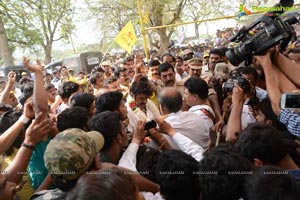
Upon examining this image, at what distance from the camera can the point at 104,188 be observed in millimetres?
1057

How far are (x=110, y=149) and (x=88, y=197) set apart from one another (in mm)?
940

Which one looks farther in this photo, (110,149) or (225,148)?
(110,149)

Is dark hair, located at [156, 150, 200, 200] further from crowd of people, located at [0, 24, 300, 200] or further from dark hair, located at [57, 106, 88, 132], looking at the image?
dark hair, located at [57, 106, 88, 132]

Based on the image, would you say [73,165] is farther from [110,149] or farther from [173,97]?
[173,97]

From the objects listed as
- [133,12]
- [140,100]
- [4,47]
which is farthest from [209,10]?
[140,100]

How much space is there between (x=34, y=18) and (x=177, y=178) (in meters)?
17.1

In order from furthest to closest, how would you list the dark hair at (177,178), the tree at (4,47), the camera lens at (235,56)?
1. the tree at (4,47)
2. the camera lens at (235,56)
3. the dark hair at (177,178)

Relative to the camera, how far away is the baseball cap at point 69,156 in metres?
1.35

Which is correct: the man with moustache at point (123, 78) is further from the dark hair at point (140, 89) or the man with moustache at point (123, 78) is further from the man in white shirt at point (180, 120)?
the man in white shirt at point (180, 120)

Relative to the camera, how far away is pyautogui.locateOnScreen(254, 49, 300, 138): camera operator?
199cm

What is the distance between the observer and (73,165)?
135 centimetres

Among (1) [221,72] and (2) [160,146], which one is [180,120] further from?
(1) [221,72]

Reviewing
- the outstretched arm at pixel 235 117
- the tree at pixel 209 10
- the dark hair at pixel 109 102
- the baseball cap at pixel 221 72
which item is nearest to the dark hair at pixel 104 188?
the outstretched arm at pixel 235 117

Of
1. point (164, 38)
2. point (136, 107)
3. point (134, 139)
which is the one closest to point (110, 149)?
point (134, 139)
